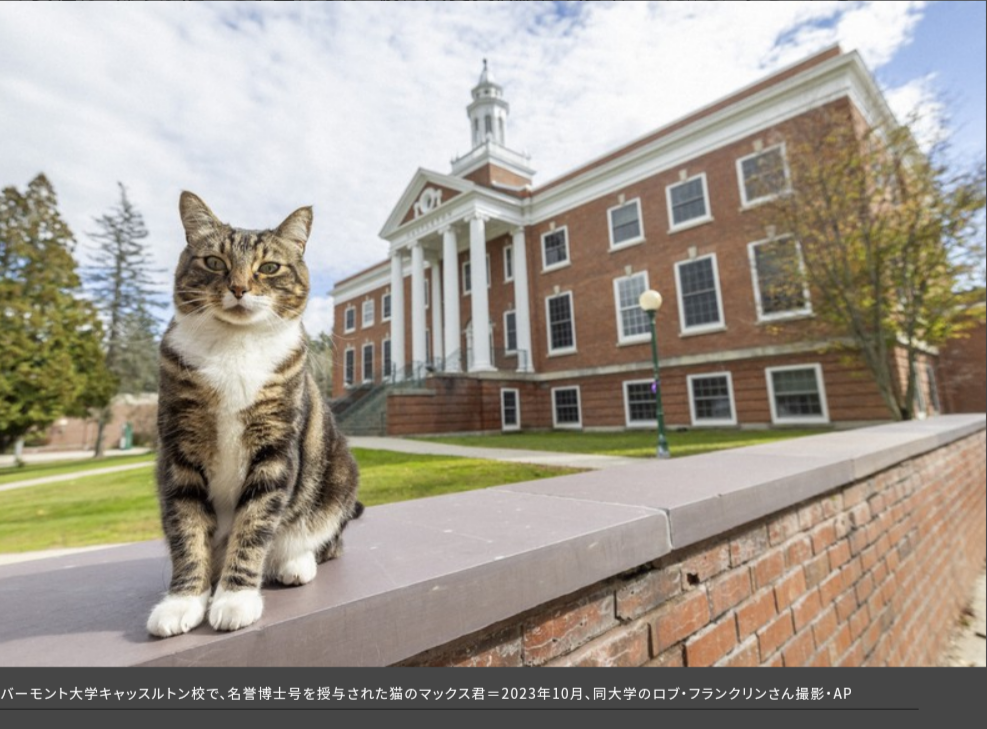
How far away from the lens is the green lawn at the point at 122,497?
4.41 meters

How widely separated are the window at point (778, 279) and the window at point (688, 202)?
269 cm

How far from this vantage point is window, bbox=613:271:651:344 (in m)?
19.5

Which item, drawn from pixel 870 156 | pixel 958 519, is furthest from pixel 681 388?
pixel 958 519

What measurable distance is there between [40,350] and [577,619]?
1772cm

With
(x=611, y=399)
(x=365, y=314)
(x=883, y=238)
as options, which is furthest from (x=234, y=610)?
(x=365, y=314)

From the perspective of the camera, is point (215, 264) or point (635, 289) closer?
point (215, 264)

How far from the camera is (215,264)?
136 cm

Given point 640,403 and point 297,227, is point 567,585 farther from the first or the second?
point 640,403

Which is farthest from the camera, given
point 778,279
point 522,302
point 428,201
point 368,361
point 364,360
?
point 364,360

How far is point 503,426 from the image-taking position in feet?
67.9

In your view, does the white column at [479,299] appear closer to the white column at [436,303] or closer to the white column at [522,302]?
the white column at [522,302]

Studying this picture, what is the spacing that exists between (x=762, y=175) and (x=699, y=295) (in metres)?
4.85

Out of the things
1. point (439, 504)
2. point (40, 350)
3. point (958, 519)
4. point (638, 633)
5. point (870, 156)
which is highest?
point (870, 156)
